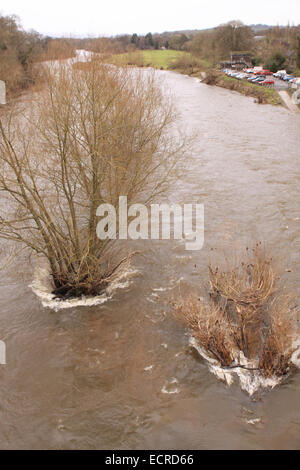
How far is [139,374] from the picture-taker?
8.03m

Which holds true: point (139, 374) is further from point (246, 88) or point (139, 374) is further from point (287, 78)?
point (287, 78)

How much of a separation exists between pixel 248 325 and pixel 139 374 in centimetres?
267

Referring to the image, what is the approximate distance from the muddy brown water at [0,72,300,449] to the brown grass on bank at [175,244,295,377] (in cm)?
55

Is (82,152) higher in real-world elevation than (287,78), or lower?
lower

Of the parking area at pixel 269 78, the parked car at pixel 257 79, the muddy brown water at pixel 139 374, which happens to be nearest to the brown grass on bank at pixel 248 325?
the muddy brown water at pixel 139 374

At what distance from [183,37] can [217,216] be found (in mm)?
82780

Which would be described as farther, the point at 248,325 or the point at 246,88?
the point at 246,88

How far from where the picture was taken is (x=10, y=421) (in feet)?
23.5

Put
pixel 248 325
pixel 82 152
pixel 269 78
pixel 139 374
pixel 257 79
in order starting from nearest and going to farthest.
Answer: pixel 139 374 → pixel 248 325 → pixel 82 152 → pixel 257 79 → pixel 269 78

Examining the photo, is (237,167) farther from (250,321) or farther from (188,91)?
(188,91)

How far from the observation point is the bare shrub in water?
8680 mm

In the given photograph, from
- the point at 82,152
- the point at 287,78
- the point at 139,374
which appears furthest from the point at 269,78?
the point at 139,374

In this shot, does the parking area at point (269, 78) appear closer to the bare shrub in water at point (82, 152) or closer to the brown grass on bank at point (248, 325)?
the bare shrub in water at point (82, 152)

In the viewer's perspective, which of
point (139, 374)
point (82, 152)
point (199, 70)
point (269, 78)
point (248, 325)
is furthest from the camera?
point (199, 70)
